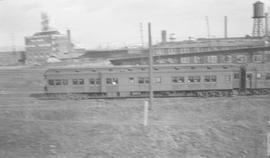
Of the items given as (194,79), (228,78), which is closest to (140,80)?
(194,79)

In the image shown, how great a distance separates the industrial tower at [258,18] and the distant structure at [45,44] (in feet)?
150

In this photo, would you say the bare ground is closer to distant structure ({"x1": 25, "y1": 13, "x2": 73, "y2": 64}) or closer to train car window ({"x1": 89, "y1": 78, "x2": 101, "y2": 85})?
train car window ({"x1": 89, "y1": 78, "x2": 101, "y2": 85})

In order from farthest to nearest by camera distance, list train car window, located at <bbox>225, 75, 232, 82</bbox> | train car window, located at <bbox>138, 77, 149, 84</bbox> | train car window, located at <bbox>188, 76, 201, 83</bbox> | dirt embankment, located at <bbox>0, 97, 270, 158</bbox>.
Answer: train car window, located at <bbox>225, 75, 232, 82</bbox>
train car window, located at <bbox>188, 76, 201, 83</bbox>
train car window, located at <bbox>138, 77, 149, 84</bbox>
dirt embankment, located at <bbox>0, 97, 270, 158</bbox>

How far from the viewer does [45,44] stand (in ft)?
213

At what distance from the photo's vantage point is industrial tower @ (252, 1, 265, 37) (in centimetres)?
5538

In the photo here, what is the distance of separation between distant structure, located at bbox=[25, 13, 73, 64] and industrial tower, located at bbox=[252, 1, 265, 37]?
45.8 metres

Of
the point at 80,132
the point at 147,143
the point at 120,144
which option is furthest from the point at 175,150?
the point at 80,132

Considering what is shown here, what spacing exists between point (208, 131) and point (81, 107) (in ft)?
30.7

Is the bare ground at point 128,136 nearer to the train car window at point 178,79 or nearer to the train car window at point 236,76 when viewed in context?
the train car window at point 178,79

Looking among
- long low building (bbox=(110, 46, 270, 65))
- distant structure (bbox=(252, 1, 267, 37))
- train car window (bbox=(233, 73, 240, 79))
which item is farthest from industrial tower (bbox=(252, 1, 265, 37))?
train car window (bbox=(233, 73, 240, 79))

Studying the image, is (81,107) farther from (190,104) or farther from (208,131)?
(208,131)

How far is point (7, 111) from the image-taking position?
16.4 m

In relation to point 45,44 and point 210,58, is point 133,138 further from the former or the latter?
point 45,44

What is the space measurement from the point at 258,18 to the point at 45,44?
53.2 meters
